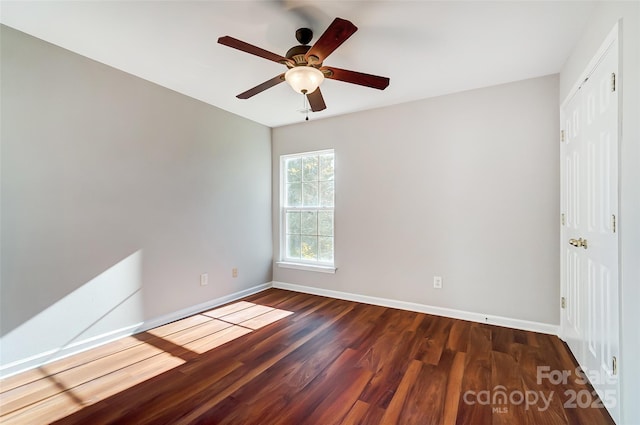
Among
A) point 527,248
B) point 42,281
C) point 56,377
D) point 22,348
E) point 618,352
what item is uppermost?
point 527,248

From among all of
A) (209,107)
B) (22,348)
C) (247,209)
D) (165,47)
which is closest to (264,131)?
(209,107)

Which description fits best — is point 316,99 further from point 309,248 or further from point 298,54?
point 309,248

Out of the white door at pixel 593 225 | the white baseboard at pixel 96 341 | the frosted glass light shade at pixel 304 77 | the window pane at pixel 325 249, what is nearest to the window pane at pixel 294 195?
the window pane at pixel 325 249

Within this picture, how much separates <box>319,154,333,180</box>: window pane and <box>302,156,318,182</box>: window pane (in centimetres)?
10

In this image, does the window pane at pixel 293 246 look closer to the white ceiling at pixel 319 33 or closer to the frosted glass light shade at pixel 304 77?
the white ceiling at pixel 319 33

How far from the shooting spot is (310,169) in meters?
3.98

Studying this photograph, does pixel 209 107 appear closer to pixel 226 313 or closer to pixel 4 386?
pixel 226 313

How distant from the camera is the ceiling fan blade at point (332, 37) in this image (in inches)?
54.4

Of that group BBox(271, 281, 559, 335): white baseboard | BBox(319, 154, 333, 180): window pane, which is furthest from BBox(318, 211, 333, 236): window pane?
BBox(271, 281, 559, 335): white baseboard

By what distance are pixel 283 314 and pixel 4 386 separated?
6.94 ft

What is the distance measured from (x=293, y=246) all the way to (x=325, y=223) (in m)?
0.70

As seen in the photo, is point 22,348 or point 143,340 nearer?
point 22,348

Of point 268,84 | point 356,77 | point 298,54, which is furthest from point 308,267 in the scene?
point 298,54

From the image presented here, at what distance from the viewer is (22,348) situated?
1.95 m
